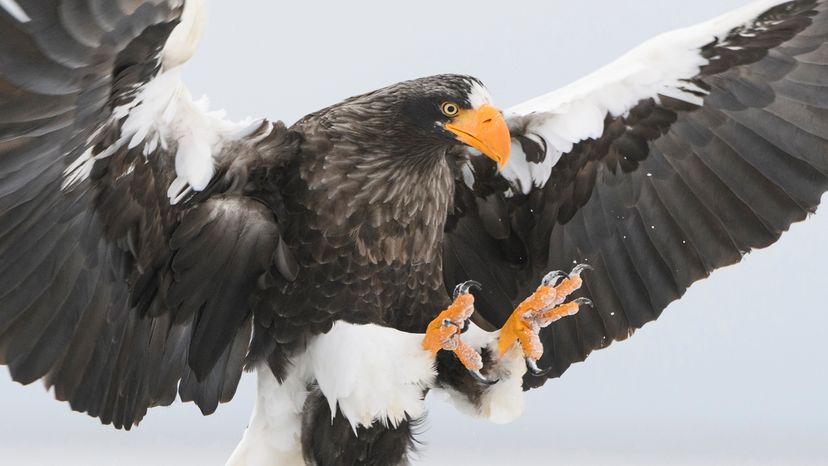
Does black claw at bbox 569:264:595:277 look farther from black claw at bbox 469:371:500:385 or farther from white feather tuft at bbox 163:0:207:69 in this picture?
white feather tuft at bbox 163:0:207:69

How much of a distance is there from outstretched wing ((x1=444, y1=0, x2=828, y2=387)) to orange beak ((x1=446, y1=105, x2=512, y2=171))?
1.16ft

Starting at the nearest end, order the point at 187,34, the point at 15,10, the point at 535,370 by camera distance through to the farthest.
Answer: the point at 15,10 → the point at 187,34 → the point at 535,370

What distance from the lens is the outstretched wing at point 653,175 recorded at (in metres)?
3.73

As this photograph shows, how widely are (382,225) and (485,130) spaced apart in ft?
1.50

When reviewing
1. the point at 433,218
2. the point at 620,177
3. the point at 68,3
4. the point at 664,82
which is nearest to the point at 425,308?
the point at 433,218

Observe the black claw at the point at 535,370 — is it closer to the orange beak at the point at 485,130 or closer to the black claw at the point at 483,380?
the black claw at the point at 483,380

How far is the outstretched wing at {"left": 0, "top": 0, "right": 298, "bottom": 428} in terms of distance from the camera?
8.64 feet

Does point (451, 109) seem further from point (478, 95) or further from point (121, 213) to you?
point (121, 213)

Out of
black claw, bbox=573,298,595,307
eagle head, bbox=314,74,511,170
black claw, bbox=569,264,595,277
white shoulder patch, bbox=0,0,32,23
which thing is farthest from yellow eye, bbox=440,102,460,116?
white shoulder patch, bbox=0,0,32,23

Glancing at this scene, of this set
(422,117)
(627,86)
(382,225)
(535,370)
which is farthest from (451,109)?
(535,370)

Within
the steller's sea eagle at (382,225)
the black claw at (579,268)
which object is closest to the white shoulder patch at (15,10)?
the steller's sea eagle at (382,225)

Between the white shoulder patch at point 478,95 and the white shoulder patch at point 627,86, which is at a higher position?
the white shoulder patch at point 478,95

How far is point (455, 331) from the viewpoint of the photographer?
3.41 meters

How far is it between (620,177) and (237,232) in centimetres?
142
